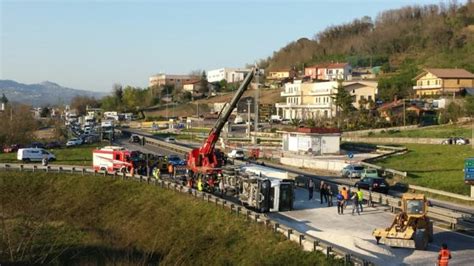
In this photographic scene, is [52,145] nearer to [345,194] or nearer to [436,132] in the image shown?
[436,132]

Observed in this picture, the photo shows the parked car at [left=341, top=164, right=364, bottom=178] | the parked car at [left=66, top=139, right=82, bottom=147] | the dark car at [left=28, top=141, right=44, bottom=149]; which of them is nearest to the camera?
the parked car at [left=341, top=164, right=364, bottom=178]

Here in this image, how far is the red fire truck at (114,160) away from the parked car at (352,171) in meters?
16.8

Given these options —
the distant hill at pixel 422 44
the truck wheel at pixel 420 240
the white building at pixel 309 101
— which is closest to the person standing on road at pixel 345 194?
the truck wheel at pixel 420 240

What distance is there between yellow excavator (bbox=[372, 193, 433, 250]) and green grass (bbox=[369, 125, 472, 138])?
1940 inches

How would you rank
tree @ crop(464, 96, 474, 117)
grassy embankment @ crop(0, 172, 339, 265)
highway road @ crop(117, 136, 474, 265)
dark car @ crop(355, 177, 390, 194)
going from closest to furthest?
highway road @ crop(117, 136, 474, 265) < grassy embankment @ crop(0, 172, 339, 265) < dark car @ crop(355, 177, 390, 194) < tree @ crop(464, 96, 474, 117)

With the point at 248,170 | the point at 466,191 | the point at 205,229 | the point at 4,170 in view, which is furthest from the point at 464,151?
the point at 4,170

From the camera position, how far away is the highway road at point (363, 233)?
2316 centimetres

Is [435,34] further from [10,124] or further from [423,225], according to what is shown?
[423,225]

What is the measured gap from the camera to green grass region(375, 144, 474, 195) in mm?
41094

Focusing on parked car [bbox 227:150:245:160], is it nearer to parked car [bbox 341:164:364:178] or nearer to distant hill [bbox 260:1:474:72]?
parked car [bbox 341:164:364:178]

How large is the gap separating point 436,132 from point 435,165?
90.6ft

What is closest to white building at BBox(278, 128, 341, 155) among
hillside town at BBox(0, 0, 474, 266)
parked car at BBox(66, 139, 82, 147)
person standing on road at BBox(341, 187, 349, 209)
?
hillside town at BBox(0, 0, 474, 266)

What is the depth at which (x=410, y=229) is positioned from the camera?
956 inches

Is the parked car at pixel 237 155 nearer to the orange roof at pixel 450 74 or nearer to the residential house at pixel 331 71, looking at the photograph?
the orange roof at pixel 450 74
